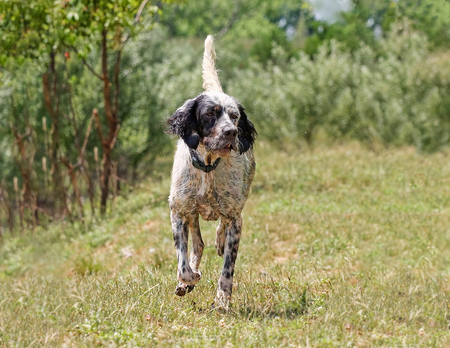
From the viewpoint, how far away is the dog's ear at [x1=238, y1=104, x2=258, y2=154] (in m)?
5.47

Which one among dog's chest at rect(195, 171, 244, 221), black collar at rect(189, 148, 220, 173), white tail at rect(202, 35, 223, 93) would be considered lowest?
dog's chest at rect(195, 171, 244, 221)

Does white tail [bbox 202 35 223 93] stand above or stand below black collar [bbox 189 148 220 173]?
above

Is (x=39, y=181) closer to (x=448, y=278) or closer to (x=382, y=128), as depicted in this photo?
(x=382, y=128)

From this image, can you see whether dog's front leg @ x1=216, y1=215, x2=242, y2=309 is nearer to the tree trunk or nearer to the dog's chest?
the dog's chest

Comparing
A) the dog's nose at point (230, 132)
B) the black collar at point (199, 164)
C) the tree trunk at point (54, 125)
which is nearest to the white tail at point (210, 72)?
the black collar at point (199, 164)

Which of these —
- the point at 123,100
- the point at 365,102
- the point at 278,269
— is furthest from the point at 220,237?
the point at 365,102

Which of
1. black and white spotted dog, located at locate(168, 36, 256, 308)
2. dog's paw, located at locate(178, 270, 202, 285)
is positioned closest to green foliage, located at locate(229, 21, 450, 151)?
black and white spotted dog, located at locate(168, 36, 256, 308)

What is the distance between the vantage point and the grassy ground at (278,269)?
4227 mm

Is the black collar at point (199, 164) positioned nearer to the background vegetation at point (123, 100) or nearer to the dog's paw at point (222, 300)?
the dog's paw at point (222, 300)

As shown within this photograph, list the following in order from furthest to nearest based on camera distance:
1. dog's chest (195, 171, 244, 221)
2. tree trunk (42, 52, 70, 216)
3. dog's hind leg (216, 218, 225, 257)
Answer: tree trunk (42, 52, 70, 216)
dog's hind leg (216, 218, 225, 257)
dog's chest (195, 171, 244, 221)

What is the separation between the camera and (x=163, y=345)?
390 cm

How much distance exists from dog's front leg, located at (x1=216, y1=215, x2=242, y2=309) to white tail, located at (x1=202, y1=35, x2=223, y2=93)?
1557mm

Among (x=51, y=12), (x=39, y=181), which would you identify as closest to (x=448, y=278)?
(x=51, y=12)

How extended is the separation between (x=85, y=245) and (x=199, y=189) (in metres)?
6.21
